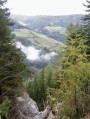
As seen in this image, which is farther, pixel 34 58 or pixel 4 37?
pixel 34 58

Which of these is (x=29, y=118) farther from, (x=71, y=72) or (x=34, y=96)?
(x=34, y=96)

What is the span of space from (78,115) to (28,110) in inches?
145

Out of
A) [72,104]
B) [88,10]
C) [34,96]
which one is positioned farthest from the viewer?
[34,96]

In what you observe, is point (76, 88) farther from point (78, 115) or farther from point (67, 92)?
point (78, 115)

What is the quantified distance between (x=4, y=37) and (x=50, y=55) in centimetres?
19188

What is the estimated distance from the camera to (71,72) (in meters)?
6.38

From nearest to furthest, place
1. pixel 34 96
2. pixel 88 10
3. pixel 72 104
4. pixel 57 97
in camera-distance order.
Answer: pixel 72 104 → pixel 57 97 → pixel 88 10 → pixel 34 96

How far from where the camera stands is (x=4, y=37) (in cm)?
732

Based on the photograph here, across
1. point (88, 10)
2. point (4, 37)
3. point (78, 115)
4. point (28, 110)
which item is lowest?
point (28, 110)

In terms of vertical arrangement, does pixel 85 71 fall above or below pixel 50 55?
above

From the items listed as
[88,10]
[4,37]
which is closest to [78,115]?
[4,37]

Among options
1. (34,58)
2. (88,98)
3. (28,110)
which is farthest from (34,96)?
(34,58)

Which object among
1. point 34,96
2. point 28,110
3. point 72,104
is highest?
point 72,104

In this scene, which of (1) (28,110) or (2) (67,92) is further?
(1) (28,110)
